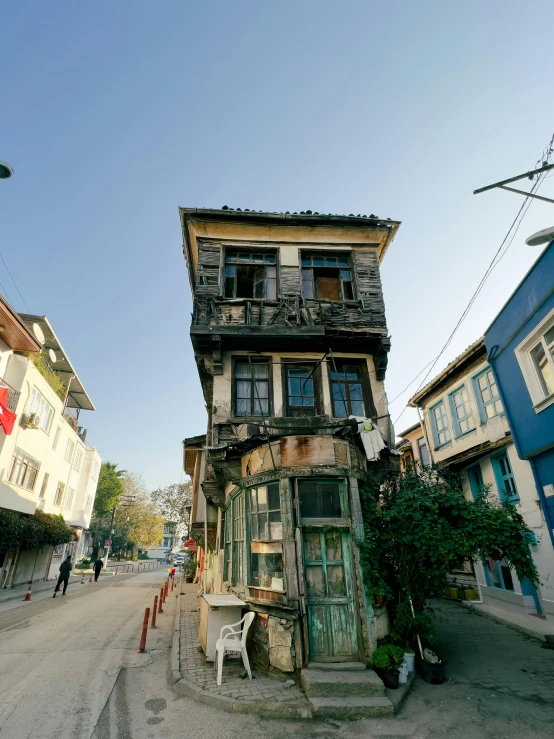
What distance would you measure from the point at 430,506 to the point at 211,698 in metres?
4.84

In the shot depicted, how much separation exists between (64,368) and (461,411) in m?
25.1

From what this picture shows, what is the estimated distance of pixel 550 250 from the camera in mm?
9328

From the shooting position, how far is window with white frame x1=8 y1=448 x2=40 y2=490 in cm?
1872

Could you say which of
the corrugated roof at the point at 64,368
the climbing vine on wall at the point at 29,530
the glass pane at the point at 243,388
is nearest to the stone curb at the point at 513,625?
the glass pane at the point at 243,388

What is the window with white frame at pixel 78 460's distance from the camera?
30981mm

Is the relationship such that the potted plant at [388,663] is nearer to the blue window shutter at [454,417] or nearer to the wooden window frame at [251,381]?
the wooden window frame at [251,381]

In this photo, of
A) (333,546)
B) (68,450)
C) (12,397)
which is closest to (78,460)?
(68,450)

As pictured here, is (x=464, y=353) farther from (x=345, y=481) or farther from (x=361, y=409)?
(x=345, y=481)

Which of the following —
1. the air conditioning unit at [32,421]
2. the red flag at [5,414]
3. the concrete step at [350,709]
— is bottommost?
the concrete step at [350,709]

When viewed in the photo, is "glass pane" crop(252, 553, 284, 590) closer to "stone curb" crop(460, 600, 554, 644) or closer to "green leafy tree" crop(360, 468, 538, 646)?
"green leafy tree" crop(360, 468, 538, 646)

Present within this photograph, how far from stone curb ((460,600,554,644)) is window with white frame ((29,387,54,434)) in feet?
70.0

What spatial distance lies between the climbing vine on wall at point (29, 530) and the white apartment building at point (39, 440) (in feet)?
2.22

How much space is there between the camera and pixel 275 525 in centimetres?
780

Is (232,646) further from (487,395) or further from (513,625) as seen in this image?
(487,395)
